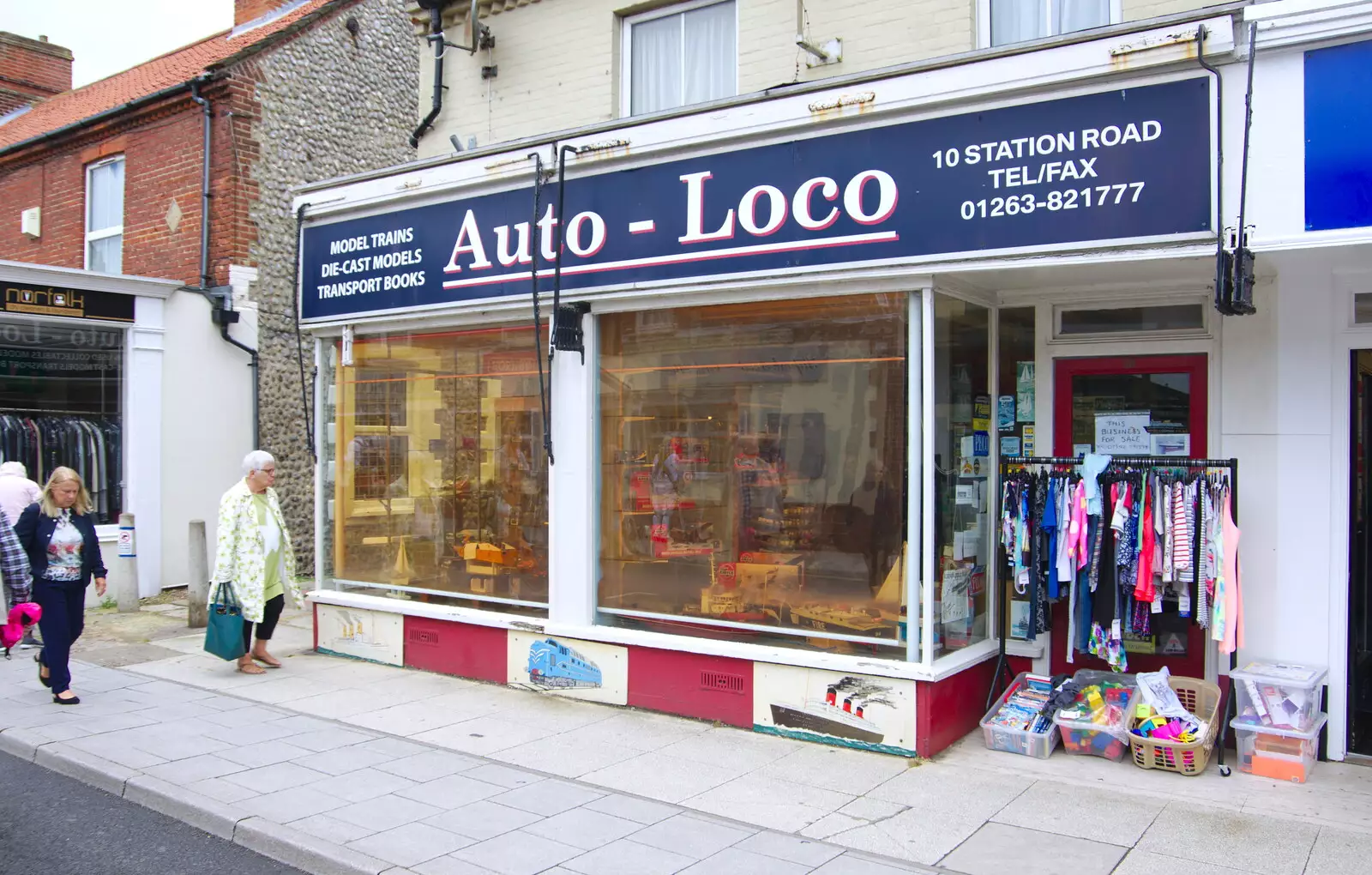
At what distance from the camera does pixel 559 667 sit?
8047mm

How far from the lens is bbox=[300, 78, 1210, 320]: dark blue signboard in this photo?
5.75 meters

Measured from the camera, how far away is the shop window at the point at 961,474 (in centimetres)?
679

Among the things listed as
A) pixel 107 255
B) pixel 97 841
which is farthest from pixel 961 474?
pixel 107 255

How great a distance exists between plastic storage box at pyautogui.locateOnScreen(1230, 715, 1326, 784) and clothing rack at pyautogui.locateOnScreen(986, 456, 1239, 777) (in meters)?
0.13

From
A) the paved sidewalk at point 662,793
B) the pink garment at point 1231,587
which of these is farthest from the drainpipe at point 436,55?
the pink garment at point 1231,587

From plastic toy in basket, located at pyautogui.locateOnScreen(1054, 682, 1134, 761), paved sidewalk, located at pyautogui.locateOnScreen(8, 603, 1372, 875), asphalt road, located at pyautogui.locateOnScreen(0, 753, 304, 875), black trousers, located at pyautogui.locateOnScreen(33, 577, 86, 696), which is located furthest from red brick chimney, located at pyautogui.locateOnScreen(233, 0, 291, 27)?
plastic toy in basket, located at pyautogui.locateOnScreen(1054, 682, 1134, 761)

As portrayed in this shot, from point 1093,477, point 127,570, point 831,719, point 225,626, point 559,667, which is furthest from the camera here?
point 127,570

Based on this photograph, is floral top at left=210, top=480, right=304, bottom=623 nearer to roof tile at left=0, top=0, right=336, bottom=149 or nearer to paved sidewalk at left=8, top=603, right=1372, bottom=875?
paved sidewalk at left=8, top=603, right=1372, bottom=875

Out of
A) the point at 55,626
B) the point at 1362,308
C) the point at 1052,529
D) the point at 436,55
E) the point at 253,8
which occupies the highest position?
the point at 253,8

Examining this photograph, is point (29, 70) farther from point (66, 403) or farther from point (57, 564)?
point (57, 564)

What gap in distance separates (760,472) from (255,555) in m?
4.30

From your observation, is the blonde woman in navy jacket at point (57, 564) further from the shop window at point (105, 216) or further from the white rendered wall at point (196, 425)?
the shop window at point (105, 216)

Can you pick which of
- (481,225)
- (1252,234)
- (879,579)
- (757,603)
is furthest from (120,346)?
(1252,234)

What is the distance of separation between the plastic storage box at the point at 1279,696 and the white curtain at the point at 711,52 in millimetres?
5971
